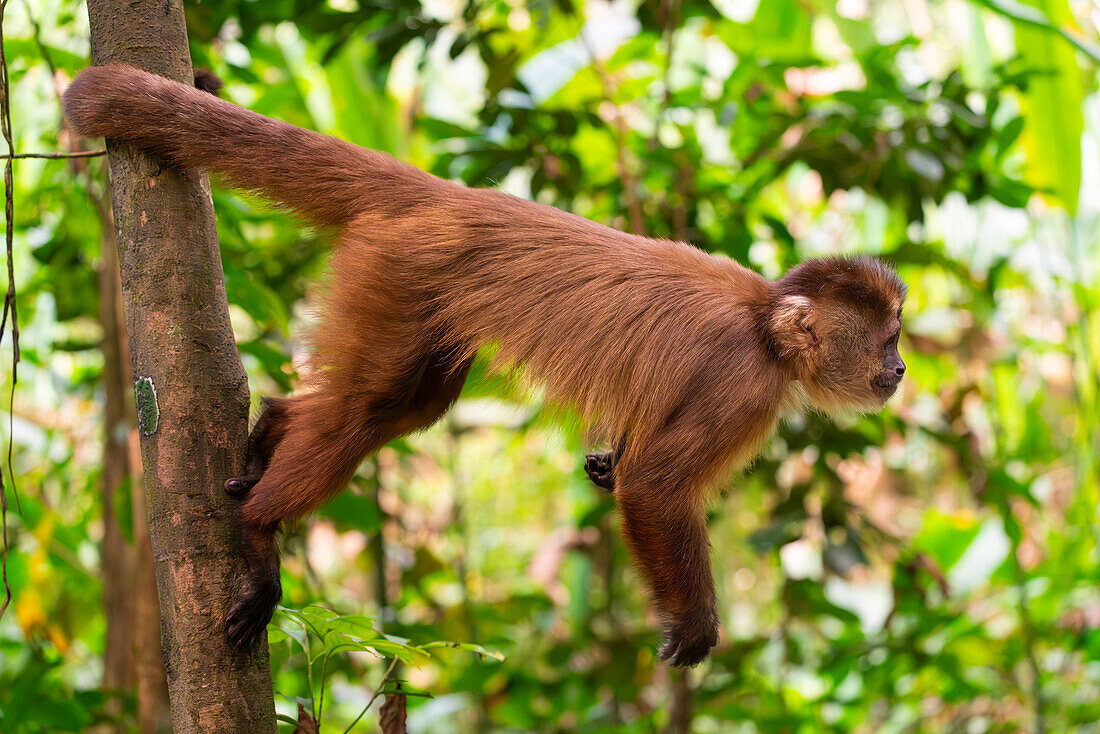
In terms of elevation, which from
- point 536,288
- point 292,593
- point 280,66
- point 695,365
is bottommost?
point 292,593

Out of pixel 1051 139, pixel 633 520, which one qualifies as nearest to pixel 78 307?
pixel 633 520

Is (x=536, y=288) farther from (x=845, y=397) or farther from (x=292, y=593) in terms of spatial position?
(x=292, y=593)

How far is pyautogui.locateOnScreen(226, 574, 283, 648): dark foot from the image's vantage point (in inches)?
88.0

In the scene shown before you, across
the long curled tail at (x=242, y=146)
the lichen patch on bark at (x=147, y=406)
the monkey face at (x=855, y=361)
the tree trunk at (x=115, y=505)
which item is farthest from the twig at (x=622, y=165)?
the lichen patch on bark at (x=147, y=406)

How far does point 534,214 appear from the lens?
9.78 feet

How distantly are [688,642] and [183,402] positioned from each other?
1.61 meters

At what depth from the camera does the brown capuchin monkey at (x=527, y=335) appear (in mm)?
2764

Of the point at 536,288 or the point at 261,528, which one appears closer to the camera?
the point at 261,528

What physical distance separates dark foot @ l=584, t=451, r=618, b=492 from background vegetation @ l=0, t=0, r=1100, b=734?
196mm

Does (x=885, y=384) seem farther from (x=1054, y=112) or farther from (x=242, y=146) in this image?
(x=1054, y=112)

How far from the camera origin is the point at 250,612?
89.7 inches

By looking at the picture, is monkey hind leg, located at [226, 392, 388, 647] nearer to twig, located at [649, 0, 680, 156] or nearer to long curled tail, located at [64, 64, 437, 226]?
long curled tail, located at [64, 64, 437, 226]

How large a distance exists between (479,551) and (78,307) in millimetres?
4117

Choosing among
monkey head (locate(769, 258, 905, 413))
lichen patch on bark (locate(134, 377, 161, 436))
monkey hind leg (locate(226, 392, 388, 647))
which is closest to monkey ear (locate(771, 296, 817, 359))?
monkey head (locate(769, 258, 905, 413))
